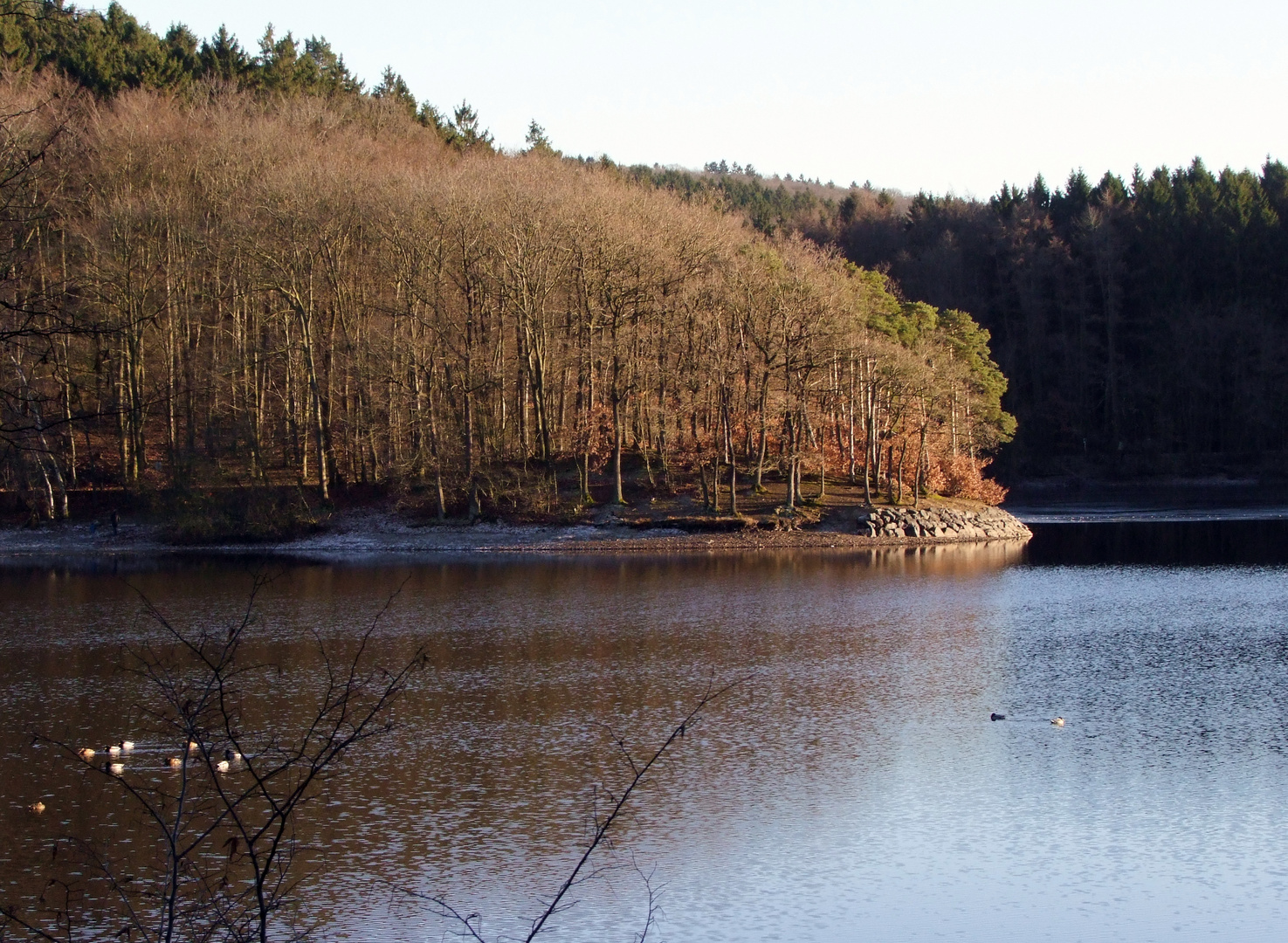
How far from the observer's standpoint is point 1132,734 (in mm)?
17750

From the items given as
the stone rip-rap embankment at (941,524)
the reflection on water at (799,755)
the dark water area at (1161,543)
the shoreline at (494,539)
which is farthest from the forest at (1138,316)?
the reflection on water at (799,755)

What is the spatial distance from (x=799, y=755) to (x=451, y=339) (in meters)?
35.3

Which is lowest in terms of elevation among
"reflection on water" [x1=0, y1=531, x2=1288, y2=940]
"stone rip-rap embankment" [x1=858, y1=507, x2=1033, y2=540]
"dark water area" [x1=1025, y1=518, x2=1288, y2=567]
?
"reflection on water" [x1=0, y1=531, x2=1288, y2=940]

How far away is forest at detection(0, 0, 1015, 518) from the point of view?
47.2m

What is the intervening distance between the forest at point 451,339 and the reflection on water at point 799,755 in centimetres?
1575

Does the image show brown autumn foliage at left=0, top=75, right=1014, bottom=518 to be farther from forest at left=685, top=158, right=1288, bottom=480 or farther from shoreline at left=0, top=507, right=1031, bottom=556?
forest at left=685, top=158, right=1288, bottom=480

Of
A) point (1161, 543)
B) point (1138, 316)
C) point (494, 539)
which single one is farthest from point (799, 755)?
point (1138, 316)

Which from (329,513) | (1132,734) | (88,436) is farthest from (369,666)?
(88,436)

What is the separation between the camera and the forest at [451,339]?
4722cm

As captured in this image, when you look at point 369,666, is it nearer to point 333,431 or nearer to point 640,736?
point 640,736

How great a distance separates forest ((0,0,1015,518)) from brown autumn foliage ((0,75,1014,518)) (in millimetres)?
138

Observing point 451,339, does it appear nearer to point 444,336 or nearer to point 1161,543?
point 444,336

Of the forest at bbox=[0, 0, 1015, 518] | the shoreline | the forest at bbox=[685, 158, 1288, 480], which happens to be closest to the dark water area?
the shoreline

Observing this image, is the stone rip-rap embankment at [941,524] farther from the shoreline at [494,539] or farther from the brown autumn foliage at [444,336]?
the brown autumn foliage at [444,336]
